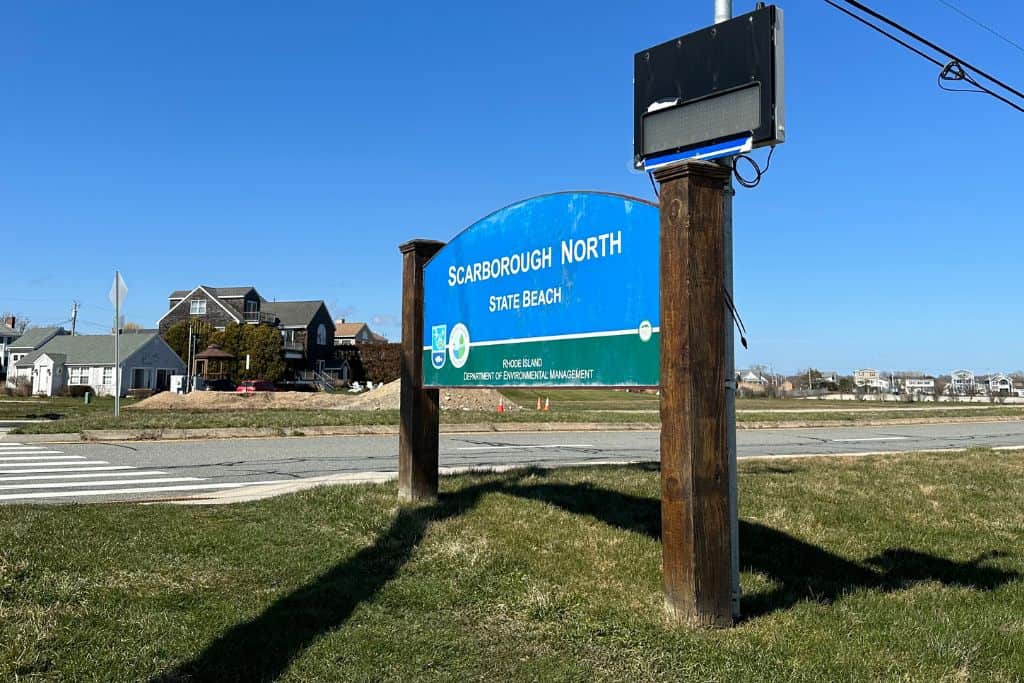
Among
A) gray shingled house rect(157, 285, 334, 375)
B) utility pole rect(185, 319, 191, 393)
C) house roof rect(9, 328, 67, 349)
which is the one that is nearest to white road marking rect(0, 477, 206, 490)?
utility pole rect(185, 319, 191, 393)

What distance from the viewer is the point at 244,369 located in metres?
69.2

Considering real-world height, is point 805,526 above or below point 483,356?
below

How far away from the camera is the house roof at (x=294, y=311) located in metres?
81.3

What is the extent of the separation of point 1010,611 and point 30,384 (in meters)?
65.4

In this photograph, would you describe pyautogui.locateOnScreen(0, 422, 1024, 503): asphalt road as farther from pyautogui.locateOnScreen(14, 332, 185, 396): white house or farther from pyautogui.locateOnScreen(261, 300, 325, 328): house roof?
pyautogui.locateOnScreen(261, 300, 325, 328): house roof

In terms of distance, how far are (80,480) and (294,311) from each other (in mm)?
73913

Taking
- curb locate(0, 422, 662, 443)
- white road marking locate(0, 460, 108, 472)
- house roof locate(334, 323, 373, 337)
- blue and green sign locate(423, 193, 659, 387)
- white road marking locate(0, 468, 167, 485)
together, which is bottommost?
white road marking locate(0, 468, 167, 485)

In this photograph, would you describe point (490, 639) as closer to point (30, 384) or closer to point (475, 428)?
point (475, 428)

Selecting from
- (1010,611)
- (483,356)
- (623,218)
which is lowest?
(1010,611)

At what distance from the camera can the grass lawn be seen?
3.82m

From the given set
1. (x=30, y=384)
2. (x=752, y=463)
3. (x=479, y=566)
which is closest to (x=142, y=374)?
(x=30, y=384)

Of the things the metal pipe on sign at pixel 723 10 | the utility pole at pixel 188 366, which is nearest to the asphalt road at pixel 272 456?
the metal pipe on sign at pixel 723 10

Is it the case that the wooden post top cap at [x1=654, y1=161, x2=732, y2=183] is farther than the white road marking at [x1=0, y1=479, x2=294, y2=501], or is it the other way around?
the white road marking at [x1=0, y1=479, x2=294, y2=501]

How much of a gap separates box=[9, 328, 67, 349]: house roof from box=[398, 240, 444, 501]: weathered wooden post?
8300 cm
